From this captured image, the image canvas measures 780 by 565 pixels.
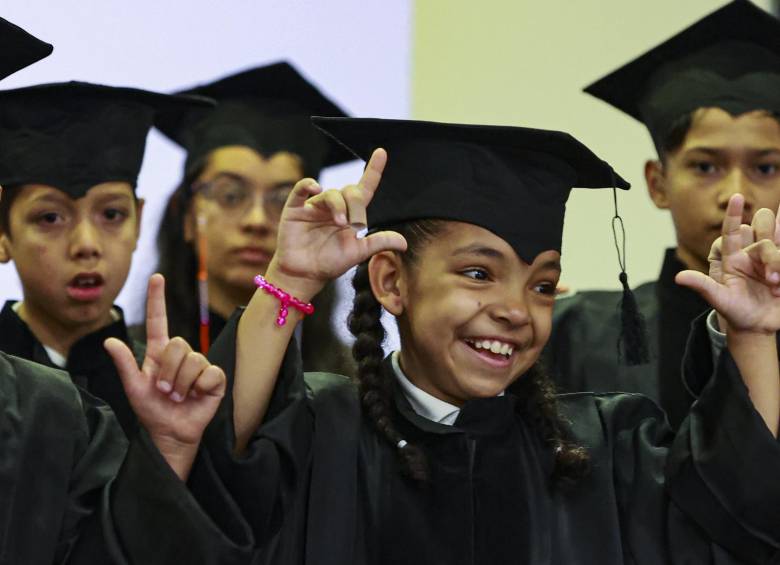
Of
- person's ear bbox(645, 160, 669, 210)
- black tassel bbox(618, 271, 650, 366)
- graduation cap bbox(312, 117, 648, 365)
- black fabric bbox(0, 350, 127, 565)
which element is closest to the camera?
black fabric bbox(0, 350, 127, 565)

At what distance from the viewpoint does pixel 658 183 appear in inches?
136

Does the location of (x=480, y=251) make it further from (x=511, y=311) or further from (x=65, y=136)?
(x=65, y=136)

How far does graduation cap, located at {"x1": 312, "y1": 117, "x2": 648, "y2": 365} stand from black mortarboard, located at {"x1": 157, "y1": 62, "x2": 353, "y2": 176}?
1.39 metres

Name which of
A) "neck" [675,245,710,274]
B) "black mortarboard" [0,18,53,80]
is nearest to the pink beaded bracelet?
"black mortarboard" [0,18,53,80]

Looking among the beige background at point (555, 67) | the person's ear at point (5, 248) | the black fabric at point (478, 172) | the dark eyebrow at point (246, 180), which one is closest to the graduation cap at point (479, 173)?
the black fabric at point (478, 172)

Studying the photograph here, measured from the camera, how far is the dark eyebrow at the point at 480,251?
8.09ft

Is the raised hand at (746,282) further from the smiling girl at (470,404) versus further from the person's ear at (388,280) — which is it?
the person's ear at (388,280)

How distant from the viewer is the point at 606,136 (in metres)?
5.28

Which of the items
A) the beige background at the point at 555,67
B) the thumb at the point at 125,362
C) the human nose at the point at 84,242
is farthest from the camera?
the beige background at the point at 555,67

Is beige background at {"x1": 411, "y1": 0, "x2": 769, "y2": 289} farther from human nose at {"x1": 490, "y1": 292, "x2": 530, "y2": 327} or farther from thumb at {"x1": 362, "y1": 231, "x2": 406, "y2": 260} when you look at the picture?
thumb at {"x1": 362, "y1": 231, "x2": 406, "y2": 260}

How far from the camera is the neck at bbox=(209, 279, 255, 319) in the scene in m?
3.83

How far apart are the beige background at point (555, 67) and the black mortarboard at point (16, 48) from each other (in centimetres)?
283

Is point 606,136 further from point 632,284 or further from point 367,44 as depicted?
point 367,44

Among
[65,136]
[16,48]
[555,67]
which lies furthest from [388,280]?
[555,67]
